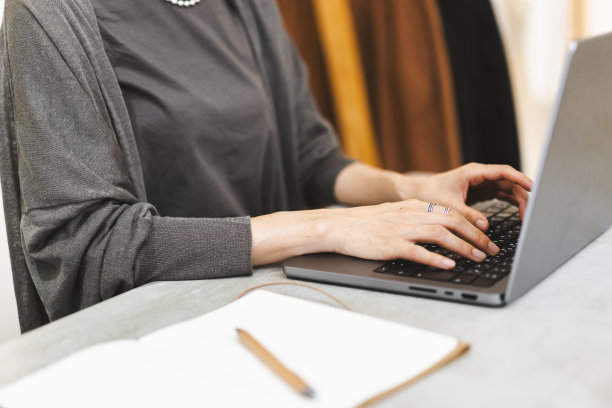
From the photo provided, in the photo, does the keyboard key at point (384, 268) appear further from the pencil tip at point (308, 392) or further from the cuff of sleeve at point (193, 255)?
the pencil tip at point (308, 392)

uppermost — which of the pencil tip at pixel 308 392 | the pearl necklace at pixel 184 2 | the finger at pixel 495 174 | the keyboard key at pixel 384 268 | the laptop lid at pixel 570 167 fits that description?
the pearl necklace at pixel 184 2

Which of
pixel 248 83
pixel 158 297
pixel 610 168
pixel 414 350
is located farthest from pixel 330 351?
pixel 248 83

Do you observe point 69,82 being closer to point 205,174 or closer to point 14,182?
point 14,182

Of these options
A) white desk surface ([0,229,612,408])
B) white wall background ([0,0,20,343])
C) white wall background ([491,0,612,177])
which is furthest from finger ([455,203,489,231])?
white wall background ([491,0,612,177])

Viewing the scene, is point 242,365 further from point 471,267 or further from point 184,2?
point 184,2

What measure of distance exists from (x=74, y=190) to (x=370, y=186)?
19.6 inches

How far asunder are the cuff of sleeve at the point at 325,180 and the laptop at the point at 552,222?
432 millimetres

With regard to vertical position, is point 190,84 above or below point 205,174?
above

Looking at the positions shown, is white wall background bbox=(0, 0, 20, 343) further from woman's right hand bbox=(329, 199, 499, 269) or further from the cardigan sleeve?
woman's right hand bbox=(329, 199, 499, 269)

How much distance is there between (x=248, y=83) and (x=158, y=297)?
46 centimetres

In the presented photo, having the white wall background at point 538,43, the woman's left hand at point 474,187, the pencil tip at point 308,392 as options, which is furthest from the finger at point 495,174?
the white wall background at point 538,43

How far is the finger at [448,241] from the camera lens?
2.21 ft

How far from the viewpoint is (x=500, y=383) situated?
1.51ft

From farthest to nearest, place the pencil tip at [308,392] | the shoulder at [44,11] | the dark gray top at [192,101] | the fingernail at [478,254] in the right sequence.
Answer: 1. the dark gray top at [192,101]
2. the shoulder at [44,11]
3. the fingernail at [478,254]
4. the pencil tip at [308,392]
